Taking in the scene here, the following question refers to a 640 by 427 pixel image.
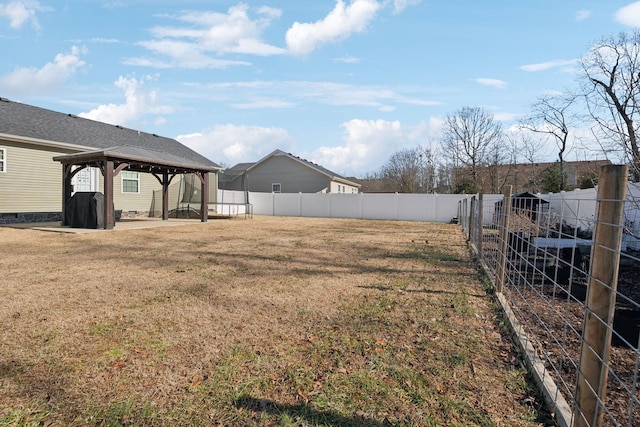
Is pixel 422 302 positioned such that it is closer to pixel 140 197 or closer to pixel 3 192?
pixel 3 192

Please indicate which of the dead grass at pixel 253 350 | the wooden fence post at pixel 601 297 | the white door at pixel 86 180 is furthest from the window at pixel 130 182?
the wooden fence post at pixel 601 297

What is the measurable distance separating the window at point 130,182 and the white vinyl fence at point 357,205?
522 cm

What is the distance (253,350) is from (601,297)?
2242 mm

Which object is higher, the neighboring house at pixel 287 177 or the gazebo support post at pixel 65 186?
the neighboring house at pixel 287 177

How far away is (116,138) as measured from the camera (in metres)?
17.2

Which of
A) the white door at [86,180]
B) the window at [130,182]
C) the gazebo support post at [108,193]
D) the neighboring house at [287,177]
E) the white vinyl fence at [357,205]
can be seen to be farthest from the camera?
the neighboring house at [287,177]

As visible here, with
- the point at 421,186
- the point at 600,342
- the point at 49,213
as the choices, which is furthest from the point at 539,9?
the point at 421,186

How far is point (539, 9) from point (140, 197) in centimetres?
1661

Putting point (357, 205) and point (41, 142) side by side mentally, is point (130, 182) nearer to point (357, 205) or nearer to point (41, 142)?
point (41, 142)

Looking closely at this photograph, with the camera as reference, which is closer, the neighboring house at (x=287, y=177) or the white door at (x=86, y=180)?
the white door at (x=86, y=180)

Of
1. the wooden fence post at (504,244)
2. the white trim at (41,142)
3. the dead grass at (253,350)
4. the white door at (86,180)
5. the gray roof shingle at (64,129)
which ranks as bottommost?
the dead grass at (253,350)

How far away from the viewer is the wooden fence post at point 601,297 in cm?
152

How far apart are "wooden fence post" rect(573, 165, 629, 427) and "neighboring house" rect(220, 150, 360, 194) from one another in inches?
983

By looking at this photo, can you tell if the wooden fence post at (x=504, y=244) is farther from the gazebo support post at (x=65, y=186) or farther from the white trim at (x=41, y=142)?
the white trim at (x=41, y=142)
